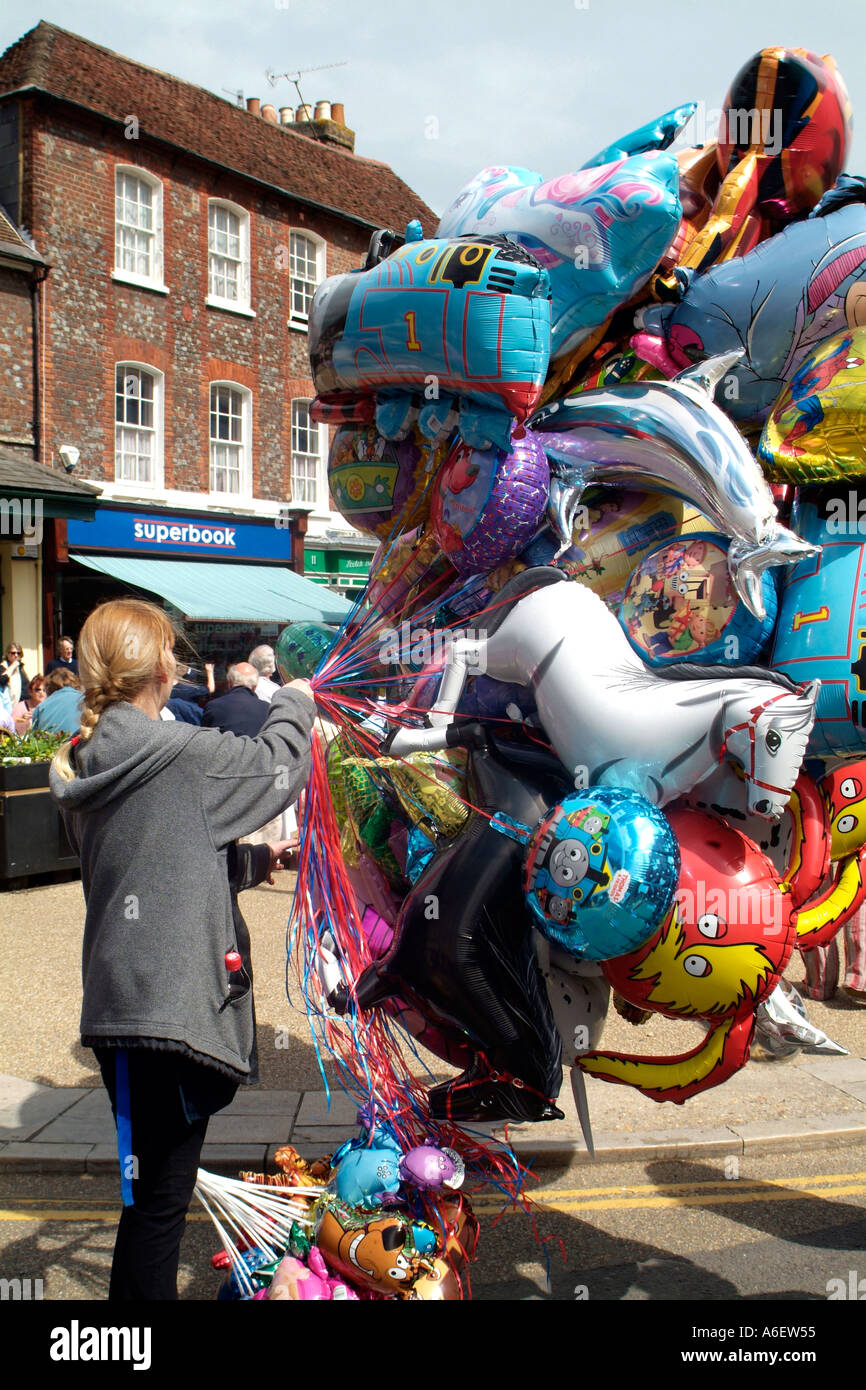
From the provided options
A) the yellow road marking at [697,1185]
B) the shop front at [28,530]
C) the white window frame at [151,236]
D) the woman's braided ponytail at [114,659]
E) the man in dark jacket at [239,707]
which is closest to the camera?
the woman's braided ponytail at [114,659]

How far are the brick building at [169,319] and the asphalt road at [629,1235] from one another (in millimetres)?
11944

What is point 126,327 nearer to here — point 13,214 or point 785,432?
point 13,214

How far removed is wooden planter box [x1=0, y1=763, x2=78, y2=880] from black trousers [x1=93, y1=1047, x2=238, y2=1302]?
635cm

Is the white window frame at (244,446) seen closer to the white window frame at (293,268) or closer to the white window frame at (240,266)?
the white window frame at (240,266)

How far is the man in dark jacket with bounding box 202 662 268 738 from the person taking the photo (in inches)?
281

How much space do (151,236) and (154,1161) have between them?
639 inches

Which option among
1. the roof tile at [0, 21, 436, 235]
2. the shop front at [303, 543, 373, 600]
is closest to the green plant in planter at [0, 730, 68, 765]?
the roof tile at [0, 21, 436, 235]

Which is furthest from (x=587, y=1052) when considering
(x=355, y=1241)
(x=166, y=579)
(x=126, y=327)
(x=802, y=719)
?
(x=126, y=327)

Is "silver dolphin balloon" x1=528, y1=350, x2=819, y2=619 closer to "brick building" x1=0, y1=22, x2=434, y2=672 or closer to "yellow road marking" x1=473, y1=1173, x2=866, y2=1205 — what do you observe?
"yellow road marking" x1=473, y1=1173, x2=866, y2=1205

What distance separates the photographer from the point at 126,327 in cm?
1587

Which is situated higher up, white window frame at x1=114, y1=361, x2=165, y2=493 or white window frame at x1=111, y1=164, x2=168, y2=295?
white window frame at x1=111, y1=164, x2=168, y2=295

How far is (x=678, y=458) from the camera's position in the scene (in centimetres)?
278

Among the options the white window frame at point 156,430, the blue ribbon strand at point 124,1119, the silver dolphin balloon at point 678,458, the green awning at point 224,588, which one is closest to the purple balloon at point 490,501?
the silver dolphin balloon at point 678,458

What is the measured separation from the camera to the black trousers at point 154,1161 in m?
2.40
